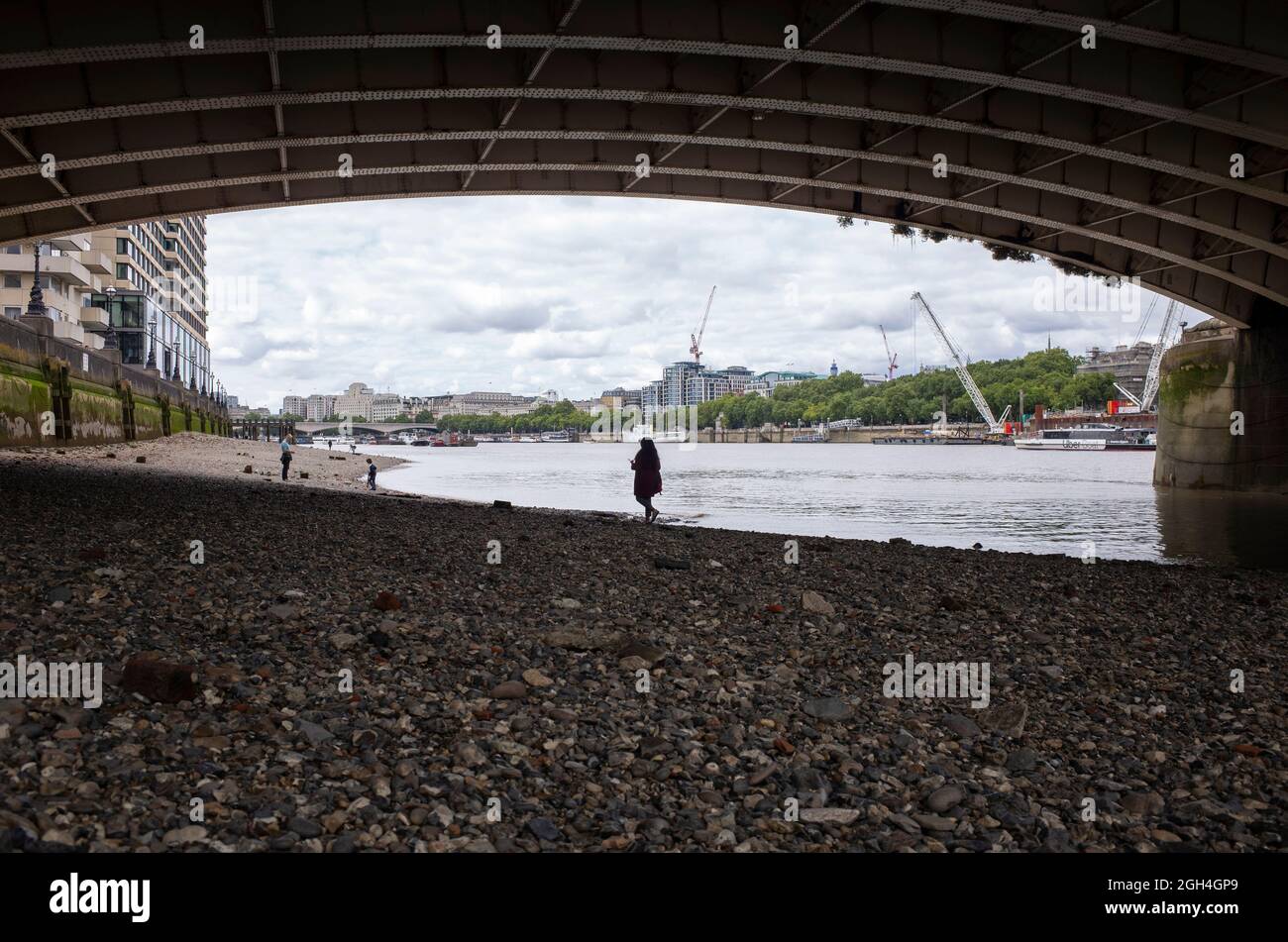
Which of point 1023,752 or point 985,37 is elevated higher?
point 985,37

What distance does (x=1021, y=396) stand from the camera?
19750cm

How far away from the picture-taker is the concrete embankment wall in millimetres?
27953

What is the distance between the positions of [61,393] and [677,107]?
78.7 feet

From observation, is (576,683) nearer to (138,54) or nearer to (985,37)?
(138,54)

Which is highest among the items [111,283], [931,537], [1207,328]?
[111,283]

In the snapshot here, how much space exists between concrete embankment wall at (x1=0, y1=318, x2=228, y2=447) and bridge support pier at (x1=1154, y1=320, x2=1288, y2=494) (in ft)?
156

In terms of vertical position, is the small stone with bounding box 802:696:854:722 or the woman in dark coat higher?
the woman in dark coat

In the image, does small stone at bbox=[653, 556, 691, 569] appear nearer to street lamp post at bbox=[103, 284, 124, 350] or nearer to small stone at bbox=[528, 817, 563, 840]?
small stone at bbox=[528, 817, 563, 840]

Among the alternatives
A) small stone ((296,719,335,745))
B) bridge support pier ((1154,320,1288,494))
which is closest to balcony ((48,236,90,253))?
bridge support pier ((1154,320,1288,494))
